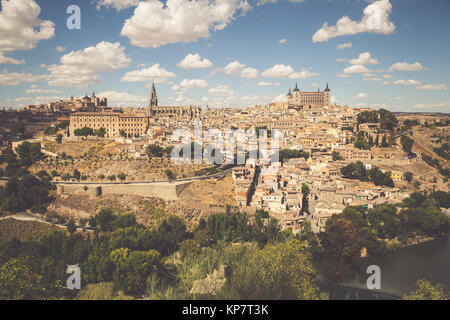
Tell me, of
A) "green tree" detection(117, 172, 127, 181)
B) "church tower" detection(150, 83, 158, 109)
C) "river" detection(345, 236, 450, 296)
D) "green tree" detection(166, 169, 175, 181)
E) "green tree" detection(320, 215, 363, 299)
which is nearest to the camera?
"river" detection(345, 236, 450, 296)

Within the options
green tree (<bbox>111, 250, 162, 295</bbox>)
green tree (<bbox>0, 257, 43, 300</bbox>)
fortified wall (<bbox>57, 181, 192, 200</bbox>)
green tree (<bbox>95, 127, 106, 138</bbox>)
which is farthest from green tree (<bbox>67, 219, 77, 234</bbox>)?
green tree (<bbox>95, 127, 106, 138</bbox>)

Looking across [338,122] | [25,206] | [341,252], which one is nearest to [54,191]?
[25,206]

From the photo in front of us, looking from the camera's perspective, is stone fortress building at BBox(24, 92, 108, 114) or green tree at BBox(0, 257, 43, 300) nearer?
green tree at BBox(0, 257, 43, 300)

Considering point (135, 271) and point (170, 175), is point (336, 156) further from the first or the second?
point (135, 271)

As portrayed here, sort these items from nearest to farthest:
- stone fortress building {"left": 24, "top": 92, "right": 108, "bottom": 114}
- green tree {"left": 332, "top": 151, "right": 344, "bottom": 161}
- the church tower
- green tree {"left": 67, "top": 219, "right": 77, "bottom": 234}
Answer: green tree {"left": 67, "top": 219, "right": 77, "bottom": 234}
green tree {"left": 332, "top": 151, "right": 344, "bottom": 161}
stone fortress building {"left": 24, "top": 92, "right": 108, "bottom": 114}
the church tower

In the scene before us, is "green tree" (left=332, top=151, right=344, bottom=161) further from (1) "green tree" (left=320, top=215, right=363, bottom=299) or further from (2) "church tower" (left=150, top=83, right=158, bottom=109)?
(2) "church tower" (left=150, top=83, right=158, bottom=109)

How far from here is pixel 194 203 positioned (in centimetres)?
1647

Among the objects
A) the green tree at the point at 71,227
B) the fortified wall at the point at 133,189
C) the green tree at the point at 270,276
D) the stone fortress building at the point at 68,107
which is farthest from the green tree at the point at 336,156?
the stone fortress building at the point at 68,107

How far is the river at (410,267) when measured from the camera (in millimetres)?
11305

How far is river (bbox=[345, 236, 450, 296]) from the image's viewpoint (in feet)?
37.1

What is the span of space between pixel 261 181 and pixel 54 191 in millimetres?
11231

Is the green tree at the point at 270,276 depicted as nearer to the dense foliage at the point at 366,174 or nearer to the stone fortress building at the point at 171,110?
the dense foliage at the point at 366,174

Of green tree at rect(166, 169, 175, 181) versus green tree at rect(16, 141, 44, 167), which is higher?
green tree at rect(16, 141, 44, 167)

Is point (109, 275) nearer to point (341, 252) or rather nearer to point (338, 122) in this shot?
point (341, 252)
